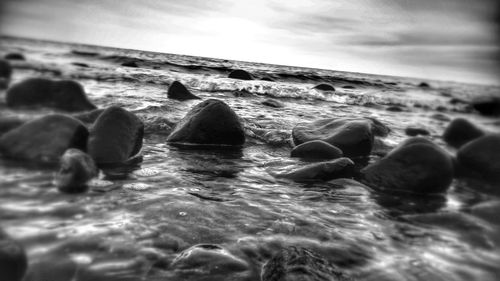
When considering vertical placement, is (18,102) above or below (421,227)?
above

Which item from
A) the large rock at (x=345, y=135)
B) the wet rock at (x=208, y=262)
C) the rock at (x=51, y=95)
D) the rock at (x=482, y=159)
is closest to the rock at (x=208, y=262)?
the wet rock at (x=208, y=262)

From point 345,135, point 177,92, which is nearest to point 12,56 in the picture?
point 345,135

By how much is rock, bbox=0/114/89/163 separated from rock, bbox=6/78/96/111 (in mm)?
211

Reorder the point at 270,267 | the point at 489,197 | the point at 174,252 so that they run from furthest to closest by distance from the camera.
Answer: the point at 489,197, the point at 174,252, the point at 270,267

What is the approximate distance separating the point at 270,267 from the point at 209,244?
432 mm

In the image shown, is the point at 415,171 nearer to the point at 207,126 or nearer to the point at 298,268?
the point at 298,268

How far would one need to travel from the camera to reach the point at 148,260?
1.76 m

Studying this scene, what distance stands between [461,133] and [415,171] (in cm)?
283

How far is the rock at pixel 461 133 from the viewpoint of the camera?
16.9 feet

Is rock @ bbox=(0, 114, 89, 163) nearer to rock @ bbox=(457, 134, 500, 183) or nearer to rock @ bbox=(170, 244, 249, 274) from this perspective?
rock @ bbox=(170, 244, 249, 274)

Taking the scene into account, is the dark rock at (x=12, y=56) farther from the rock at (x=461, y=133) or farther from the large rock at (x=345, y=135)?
the rock at (x=461, y=133)

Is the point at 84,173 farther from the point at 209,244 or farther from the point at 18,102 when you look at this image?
the point at 209,244

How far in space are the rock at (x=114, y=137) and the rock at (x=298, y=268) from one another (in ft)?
7.00

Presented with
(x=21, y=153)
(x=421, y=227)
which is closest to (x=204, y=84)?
(x=21, y=153)
